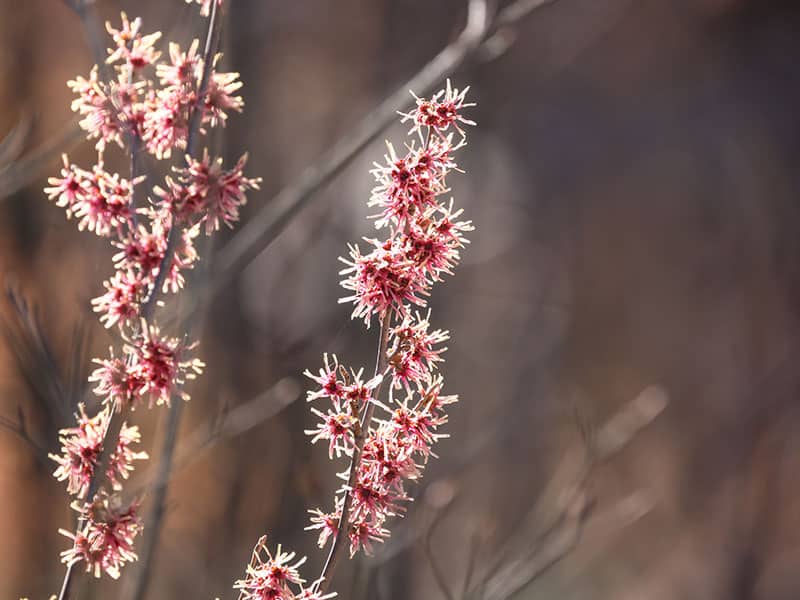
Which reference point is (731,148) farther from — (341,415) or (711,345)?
(341,415)

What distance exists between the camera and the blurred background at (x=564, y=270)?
5098 millimetres

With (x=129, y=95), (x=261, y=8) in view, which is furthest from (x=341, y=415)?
(x=261, y=8)

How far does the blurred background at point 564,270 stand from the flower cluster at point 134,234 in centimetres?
301

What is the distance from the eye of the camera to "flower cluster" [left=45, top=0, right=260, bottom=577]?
3.40 feet

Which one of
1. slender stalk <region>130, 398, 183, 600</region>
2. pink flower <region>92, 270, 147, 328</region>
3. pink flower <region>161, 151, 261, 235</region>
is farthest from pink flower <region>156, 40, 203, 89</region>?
slender stalk <region>130, 398, 183, 600</region>

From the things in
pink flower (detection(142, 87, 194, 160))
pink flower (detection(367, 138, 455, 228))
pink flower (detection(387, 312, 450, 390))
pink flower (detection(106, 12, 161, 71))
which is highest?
pink flower (detection(106, 12, 161, 71))

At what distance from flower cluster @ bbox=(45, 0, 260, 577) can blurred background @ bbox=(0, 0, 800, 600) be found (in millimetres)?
3012

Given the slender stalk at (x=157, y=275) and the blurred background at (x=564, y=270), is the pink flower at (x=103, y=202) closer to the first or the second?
the slender stalk at (x=157, y=275)

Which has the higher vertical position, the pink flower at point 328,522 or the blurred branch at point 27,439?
the blurred branch at point 27,439

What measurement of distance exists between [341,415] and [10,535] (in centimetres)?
557

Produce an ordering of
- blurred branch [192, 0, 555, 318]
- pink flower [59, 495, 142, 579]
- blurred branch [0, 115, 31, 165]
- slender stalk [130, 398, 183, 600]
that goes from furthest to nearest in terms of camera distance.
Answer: blurred branch [0, 115, 31, 165]
blurred branch [192, 0, 555, 318]
slender stalk [130, 398, 183, 600]
pink flower [59, 495, 142, 579]

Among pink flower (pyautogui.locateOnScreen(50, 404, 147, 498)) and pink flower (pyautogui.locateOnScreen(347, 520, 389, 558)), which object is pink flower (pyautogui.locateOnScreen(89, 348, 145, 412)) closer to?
pink flower (pyautogui.locateOnScreen(50, 404, 147, 498))

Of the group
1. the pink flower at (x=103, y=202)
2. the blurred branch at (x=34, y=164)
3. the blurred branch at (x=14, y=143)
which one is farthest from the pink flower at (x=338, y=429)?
the blurred branch at (x=14, y=143)

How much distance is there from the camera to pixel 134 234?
1105 mm
